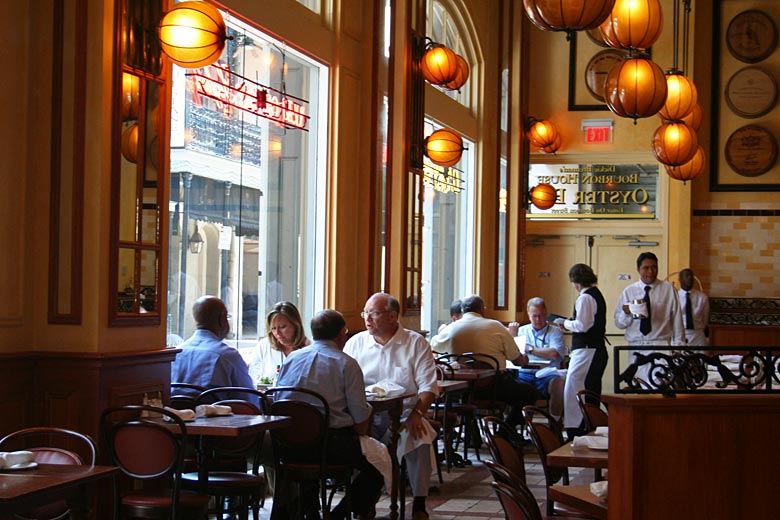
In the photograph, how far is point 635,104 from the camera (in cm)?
798

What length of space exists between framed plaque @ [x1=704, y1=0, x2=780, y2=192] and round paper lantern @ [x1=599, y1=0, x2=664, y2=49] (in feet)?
27.9

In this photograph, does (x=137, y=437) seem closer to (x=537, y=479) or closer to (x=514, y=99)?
(x=537, y=479)

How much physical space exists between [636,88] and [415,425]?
3141 millimetres

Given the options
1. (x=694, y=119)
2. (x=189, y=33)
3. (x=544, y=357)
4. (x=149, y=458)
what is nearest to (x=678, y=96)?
(x=694, y=119)

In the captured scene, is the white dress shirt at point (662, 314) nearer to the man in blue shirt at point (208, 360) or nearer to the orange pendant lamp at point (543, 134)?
the man in blue shirt at point (208, 360)

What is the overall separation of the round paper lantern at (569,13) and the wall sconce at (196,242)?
2.93 meters

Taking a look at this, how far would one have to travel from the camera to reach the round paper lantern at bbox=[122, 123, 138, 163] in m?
5.96

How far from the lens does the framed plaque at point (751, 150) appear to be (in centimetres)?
1527

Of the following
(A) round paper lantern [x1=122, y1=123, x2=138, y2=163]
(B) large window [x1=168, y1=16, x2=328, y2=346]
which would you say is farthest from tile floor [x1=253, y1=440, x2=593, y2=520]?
(A) round paper lantern [x1=122, y1=123, x2=138, y2=163]

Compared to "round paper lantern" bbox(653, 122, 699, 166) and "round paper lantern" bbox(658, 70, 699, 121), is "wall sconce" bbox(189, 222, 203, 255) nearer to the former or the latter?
"round paper lantern" bbox(658, 70, 699, 121)

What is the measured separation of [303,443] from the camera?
233 inches

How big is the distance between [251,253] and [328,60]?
2.01m

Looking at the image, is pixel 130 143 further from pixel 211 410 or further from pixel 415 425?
pixel 415 425

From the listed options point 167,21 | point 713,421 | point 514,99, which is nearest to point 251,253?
point 167,21
